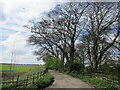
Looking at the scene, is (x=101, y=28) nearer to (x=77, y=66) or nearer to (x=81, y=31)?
(x=81, y=31)

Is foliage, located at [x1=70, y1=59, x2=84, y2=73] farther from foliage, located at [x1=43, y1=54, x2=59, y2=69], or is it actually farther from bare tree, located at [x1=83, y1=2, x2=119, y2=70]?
foliage, located at [x1=43, y1=54, x2=59, y2=69]

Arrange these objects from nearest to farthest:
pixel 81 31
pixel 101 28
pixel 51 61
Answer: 1. pixel 101 28
2. pixel 81 31
3. pixel 51 61

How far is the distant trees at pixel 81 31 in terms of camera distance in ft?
25.8

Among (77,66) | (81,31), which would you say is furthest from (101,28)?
(77,66)

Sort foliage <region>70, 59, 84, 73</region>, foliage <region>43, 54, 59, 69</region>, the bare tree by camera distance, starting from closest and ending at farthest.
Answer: the bare tree < foliage <region>70, 59, 84, 73</region> < foliage <region>43, 54, 59, 69</region>

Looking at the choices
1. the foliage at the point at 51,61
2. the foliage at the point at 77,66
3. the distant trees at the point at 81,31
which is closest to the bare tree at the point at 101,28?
the distant trees at the point at 81,31

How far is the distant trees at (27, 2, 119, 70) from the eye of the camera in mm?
7867

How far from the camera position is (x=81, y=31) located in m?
9.88

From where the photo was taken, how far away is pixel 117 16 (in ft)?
23.5

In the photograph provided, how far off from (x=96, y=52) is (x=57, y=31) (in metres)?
3.56

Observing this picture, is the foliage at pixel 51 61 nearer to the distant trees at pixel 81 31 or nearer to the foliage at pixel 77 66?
the distant trees at pixel 81 31

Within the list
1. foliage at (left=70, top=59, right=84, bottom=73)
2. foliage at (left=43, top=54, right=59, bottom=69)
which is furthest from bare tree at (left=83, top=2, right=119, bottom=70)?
foliage at (left=43, top=54, right=59, bottom=69)

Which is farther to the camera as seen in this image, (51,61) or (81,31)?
(51,61)

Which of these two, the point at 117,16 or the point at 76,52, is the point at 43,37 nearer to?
the point at 76,52
